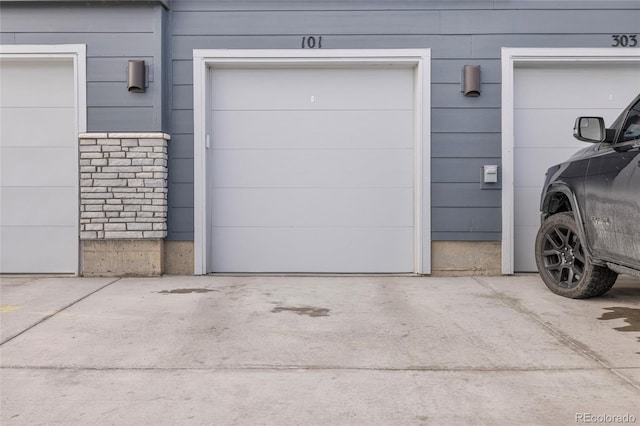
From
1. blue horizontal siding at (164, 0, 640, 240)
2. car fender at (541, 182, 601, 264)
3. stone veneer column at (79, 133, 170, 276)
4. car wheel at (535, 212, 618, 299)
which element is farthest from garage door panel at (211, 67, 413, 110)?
car wheel at (535, 212, 618, 299)

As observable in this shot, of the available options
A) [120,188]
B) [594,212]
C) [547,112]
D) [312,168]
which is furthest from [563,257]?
[120,188]

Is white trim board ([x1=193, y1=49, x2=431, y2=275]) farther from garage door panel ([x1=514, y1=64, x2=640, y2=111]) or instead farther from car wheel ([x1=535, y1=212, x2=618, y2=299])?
car wheel ([x1=535, y1=212, x2=618, y2=299])

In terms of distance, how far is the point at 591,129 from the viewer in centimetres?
423

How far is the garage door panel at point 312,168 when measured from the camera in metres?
6.09

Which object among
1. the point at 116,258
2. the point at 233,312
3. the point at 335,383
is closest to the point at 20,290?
the point at 116,258

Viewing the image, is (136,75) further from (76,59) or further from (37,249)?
(37,249)

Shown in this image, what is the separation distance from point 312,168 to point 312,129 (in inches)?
18.5

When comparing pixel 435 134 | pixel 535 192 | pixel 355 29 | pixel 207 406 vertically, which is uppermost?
pixel 355 29

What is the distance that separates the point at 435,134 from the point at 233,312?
10.4ft

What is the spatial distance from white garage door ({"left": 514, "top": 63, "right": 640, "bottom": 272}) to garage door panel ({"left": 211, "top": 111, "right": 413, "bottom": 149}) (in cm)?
138

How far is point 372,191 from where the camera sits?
6102 mm

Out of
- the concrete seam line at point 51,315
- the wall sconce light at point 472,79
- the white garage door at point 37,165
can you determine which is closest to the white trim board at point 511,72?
the wall sconce light at point 472,79

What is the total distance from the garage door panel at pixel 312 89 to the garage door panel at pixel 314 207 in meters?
1.02

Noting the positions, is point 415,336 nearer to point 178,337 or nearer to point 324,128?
point 178,337
